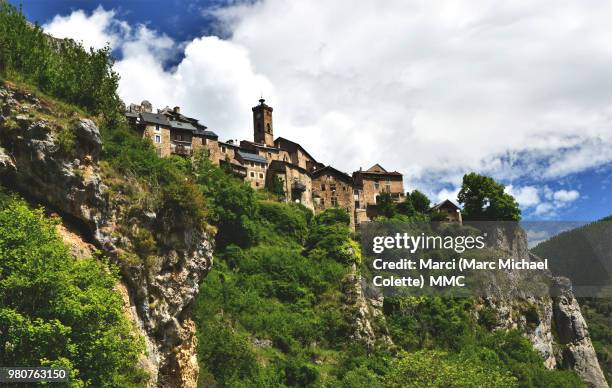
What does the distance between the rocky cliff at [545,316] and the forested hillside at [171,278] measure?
426cm

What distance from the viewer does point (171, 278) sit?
34.3m

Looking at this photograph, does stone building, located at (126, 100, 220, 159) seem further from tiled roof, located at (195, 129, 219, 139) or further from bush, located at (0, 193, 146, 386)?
bush, located at (0, 193, 146, 386)

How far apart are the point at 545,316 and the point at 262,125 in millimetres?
55802

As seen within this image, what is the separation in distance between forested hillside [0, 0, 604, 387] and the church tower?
22342 mm

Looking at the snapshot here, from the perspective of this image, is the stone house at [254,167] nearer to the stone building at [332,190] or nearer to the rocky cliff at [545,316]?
the stone building at [332,190]

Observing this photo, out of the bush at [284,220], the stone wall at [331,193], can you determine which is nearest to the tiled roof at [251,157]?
the stone wall at [331,193]

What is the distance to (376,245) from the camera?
3115 inches

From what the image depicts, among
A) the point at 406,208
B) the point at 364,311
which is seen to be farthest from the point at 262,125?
the point at 364,311

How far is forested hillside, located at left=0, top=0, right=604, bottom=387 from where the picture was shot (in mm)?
21453

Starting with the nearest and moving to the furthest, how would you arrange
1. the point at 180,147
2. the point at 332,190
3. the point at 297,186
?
the point at 180,147, the point at 297,186, the point at 332,190

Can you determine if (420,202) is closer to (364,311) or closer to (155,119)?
(364,311)

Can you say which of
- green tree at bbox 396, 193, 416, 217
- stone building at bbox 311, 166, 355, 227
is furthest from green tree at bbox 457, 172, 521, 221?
stone building at bbox 311, 166, 355, 227

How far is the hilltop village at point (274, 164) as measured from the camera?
7803 cm

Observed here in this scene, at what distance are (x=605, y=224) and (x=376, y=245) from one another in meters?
91.3
